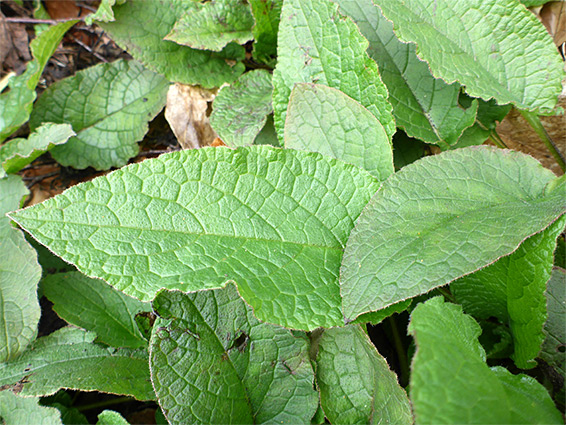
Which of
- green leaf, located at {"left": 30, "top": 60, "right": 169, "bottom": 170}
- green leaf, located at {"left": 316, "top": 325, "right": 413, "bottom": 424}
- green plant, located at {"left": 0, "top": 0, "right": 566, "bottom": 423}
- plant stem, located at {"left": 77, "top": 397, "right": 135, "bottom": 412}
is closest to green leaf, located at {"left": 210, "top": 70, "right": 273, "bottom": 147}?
green plant, located at {"left": 0, "top": 0, "right": 566, "bottom": 423}

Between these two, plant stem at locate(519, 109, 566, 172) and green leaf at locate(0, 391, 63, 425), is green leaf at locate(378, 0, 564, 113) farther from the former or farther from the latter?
green leaf at locate(0, 391, 63, 425)

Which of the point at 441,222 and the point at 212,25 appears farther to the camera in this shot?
the point at 212,25

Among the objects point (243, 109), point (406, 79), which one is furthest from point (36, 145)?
point (406, 79)

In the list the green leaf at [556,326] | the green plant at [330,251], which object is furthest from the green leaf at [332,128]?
the green leaf at [556,326]

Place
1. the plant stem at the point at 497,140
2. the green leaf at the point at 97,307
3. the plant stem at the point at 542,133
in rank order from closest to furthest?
the green leaf at the point at 97,307
the plant stem at the point at 542,133
the plant stem at the point at 497,140

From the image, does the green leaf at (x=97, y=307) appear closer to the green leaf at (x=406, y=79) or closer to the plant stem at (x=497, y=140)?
the green leaf at (x=406, y=79)

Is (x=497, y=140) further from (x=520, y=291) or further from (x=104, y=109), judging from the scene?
(x=104, y=109)
